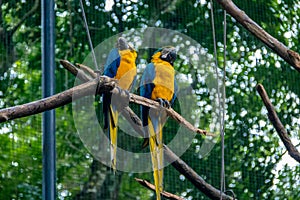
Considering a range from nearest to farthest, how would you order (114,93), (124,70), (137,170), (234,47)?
(114,93)
(124,70)
(137,170)
(234,47)

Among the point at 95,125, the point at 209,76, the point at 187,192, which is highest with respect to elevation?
the point at 209,76

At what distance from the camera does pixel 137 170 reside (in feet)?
5.50

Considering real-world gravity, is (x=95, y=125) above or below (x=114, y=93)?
above

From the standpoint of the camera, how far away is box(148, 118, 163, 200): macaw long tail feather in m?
1.06

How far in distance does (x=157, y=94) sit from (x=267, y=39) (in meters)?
0.25

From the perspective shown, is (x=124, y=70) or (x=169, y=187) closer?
(x=124, y=70)

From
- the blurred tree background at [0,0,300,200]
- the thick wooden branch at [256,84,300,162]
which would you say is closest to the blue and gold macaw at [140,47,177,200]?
the thick wooden branch at [256,84,300,162]

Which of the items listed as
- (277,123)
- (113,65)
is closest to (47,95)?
(113,65)

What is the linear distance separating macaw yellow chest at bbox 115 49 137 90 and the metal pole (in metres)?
0.17

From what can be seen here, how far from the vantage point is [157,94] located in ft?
3.92

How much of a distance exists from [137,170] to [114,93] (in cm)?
62

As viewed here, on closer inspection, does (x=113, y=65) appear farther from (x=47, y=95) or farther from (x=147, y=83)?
(x=47, y=95)

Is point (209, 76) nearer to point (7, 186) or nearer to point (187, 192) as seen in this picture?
point (187, 192)

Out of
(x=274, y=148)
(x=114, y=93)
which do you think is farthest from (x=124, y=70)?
(x=274, y=148)
